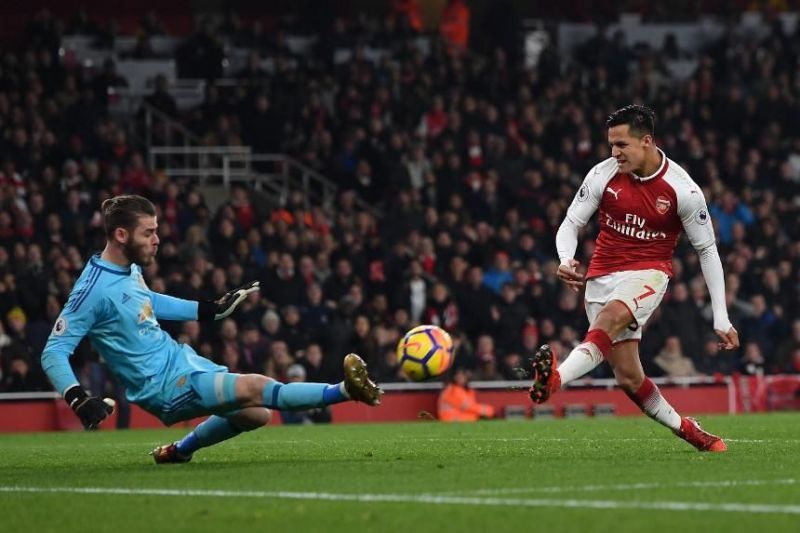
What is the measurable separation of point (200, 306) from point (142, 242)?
2.03 feet

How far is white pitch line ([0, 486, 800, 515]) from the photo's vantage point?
22.4 ft

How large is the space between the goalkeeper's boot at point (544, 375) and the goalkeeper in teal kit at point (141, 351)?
3.56 feet

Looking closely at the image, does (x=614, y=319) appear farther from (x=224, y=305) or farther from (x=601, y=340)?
(x=224, y=305)

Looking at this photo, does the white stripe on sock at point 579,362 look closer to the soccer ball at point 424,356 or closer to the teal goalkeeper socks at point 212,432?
the soccer ball at point 424,356

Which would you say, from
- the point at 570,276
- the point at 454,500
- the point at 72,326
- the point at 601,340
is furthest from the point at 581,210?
the point at 454,500

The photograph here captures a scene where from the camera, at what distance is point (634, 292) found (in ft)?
33.4

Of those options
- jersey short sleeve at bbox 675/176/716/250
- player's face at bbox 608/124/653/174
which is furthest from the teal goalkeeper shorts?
jersey short sleeve at bbox 675/176/716/250

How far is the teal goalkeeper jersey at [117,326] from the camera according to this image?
Result: 9008 millimetres

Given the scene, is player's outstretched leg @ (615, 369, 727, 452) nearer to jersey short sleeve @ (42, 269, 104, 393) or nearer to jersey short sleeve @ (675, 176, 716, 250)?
jersey short sleeve @ (675, 176, 716, 250)

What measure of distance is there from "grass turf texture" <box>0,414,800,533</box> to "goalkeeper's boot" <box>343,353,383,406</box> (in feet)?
1.44

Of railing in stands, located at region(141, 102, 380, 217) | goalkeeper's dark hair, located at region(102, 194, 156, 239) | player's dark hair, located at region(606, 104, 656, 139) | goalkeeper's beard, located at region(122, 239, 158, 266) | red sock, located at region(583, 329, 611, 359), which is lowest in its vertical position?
red sock, located at region(583, 329, 611, 359)

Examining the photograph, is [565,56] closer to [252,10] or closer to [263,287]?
[252,10]

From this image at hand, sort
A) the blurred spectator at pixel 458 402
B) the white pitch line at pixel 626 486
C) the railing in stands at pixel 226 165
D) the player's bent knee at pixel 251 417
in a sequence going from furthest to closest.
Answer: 1. the railing in stands at pixel 226 165
2. the blurred spectator at pixel 458 402
3. the player's bent knee at pixel 251 417
4. the white pitch line at pixel 626 486

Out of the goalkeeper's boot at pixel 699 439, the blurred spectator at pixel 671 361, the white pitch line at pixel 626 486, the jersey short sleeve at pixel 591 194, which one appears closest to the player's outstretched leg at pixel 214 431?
the white pitch line at pixel 626 486
